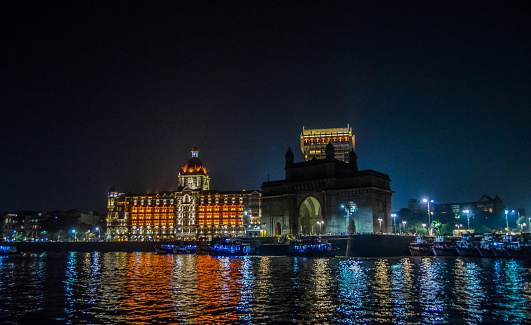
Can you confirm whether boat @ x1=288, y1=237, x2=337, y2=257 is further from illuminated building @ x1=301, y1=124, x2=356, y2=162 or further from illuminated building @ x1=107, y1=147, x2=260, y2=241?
illuminated building @ x1=107, y1=147, x2=260, y2=241

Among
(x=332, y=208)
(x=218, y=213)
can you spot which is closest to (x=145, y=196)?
(x=218, y=213)

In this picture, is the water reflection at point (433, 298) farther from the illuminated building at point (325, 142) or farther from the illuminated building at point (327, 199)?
the illuminated building at point (325, 142)

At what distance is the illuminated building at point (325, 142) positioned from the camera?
130750 millimetres

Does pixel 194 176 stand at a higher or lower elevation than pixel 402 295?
higher

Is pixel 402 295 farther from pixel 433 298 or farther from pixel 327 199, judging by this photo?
pixel 327 199

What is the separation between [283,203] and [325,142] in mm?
35834

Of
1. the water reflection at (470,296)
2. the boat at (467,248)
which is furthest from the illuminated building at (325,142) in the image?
the water reflection at (470,296)

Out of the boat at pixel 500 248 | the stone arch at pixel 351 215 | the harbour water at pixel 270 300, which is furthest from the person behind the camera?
the stone arch at pixel 351 215

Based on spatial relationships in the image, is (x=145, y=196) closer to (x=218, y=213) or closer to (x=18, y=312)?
(x=218, y=213)

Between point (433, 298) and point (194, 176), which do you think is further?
point (194, 176)

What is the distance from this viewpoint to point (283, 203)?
103562 mm

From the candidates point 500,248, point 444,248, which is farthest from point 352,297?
point 444,248

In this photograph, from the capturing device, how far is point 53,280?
33.8m

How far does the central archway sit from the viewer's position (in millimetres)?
102356
